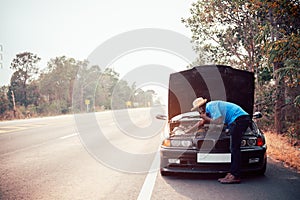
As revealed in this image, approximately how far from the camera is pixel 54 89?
167 feet

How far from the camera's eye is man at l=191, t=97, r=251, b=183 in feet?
15.3

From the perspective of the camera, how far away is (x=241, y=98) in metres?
7.22

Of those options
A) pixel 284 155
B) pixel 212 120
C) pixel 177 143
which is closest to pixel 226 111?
pixel 212 120

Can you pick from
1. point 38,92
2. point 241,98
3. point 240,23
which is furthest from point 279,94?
point 38,92

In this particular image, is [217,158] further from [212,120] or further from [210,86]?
[210,86]

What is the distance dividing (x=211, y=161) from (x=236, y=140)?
1.86 feet

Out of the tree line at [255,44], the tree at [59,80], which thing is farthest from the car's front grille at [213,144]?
the tree at [59,80]

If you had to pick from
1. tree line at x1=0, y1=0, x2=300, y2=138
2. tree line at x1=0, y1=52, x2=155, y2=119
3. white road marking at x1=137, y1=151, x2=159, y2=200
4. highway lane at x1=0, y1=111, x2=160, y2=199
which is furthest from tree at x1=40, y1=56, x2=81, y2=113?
white road marking at x1=137, y1=151, x2=159, y2=200

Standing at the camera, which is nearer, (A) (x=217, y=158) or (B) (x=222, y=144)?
(A) (x=217, y=158)

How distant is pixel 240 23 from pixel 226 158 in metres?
11.0

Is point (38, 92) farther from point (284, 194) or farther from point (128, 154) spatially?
point (284, 194)

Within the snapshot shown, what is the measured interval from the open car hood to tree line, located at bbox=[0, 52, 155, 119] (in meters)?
28.8

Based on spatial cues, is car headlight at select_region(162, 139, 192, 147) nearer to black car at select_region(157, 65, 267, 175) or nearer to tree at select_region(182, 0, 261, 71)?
black car at select_region(157, 65, 267, 175)

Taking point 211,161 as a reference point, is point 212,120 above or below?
above
